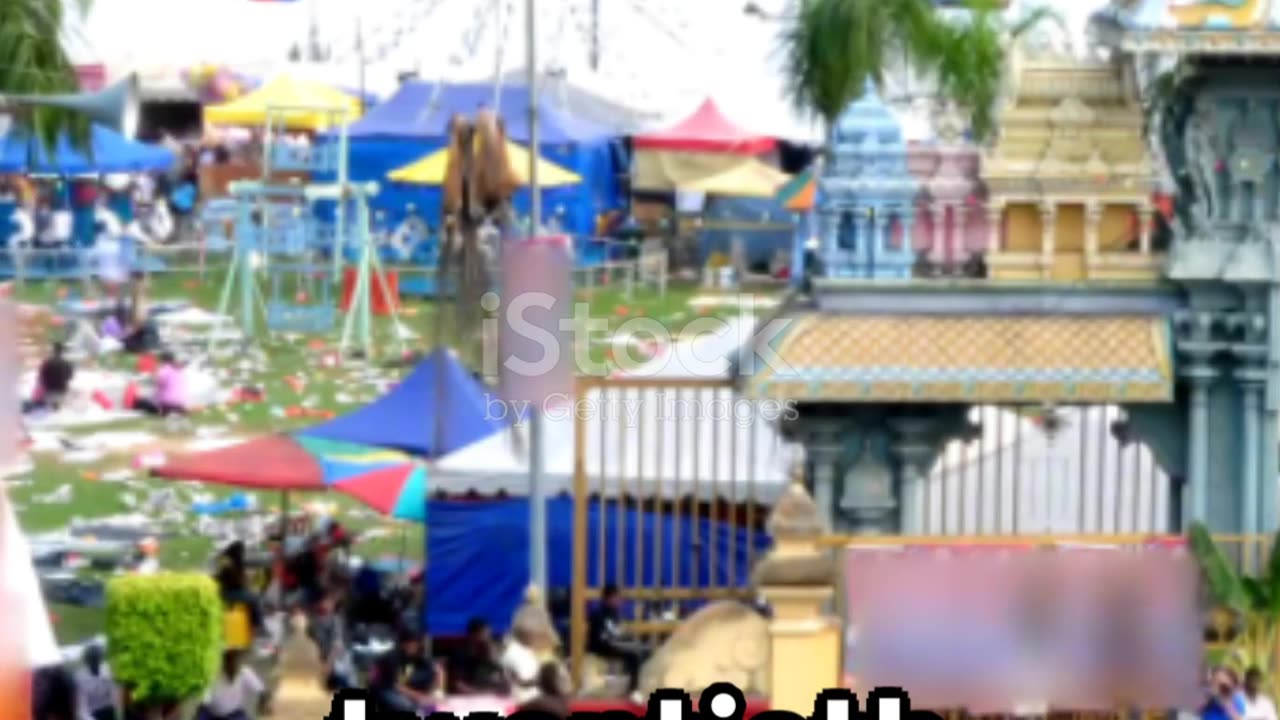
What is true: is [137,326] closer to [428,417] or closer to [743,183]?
[743,183]

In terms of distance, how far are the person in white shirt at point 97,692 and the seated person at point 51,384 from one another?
9887mm

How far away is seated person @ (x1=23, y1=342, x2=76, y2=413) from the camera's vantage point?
23.8 metres

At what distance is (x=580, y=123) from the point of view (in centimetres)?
3666

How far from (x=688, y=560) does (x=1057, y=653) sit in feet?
8.34

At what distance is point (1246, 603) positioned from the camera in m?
13.2

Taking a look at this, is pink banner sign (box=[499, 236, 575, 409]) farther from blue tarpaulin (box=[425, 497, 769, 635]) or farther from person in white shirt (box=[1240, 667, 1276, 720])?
person in white shirt (box=[1240, 667, 1276, 720])

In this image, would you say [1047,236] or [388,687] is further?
[1047,236]

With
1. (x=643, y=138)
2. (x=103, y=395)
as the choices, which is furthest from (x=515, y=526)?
(x=643, y=138)

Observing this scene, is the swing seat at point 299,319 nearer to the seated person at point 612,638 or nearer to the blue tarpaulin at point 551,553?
the blue tarpaulin at point 551,553

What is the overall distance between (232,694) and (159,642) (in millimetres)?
458

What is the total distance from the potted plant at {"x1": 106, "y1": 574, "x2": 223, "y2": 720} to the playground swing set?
498 inches

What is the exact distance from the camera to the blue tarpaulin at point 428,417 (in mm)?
16594
